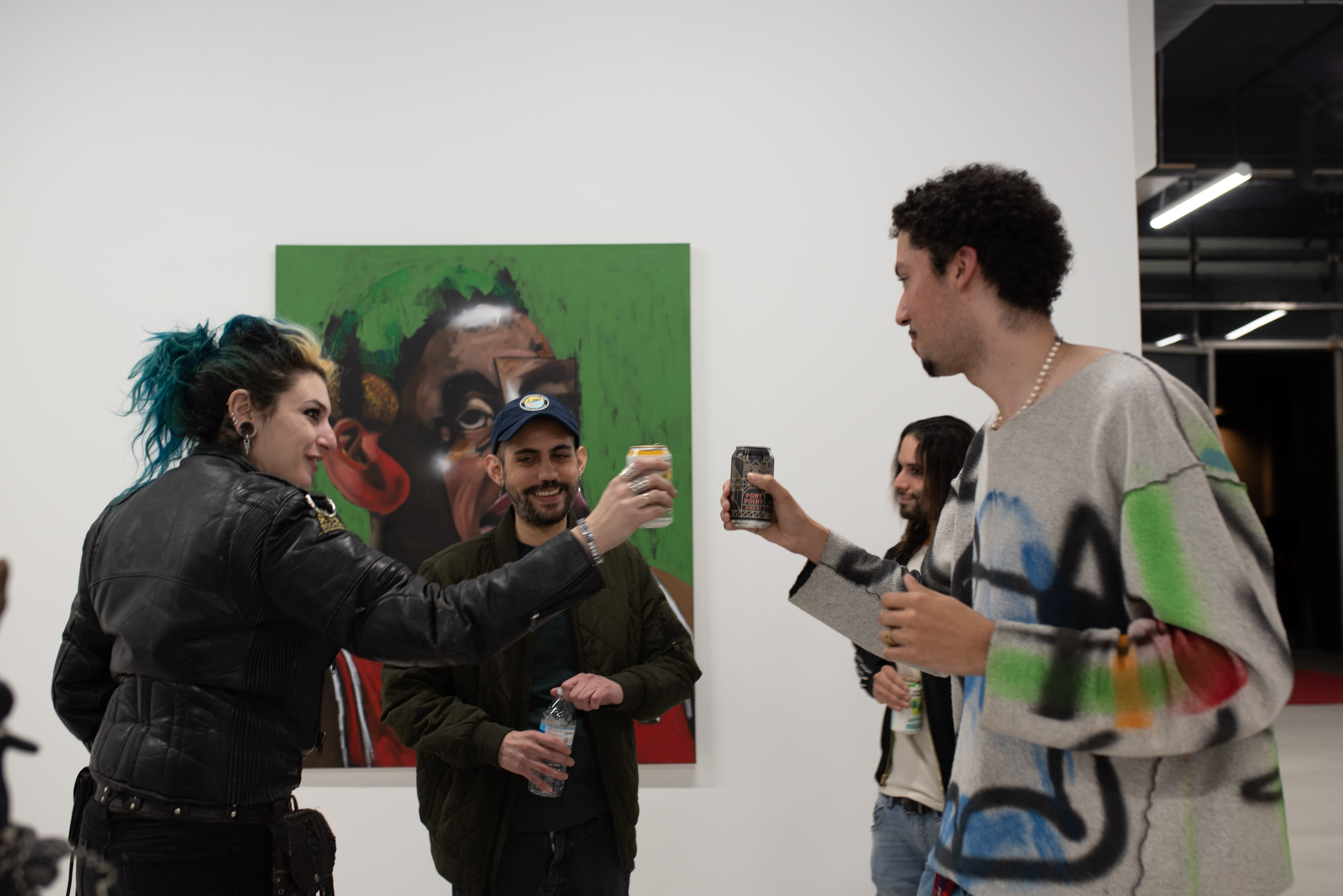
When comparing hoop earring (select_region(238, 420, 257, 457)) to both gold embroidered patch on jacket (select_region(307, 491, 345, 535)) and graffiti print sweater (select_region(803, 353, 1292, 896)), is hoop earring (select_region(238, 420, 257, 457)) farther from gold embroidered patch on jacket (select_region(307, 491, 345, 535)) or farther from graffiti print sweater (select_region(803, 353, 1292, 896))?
graffiti print sweater (select_region(803, 353, 1292, 896))

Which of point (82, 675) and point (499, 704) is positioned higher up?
point (82, 675)

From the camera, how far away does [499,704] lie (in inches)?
72.3

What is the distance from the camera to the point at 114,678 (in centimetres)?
151

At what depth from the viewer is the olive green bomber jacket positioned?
1753mm

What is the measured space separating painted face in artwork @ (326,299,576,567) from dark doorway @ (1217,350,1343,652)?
11.2 m

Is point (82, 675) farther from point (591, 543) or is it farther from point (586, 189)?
point (586, 189)

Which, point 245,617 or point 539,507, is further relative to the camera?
point 539,507

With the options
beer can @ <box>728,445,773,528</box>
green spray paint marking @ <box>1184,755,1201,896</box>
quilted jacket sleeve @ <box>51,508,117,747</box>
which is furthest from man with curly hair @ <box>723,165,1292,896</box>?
quilted jacket sleeve @ <box>51,508,117,747</box>

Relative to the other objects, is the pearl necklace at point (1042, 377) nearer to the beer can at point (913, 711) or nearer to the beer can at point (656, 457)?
the beer can at point (656, 457)

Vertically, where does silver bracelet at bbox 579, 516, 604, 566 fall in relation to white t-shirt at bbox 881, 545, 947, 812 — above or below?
above

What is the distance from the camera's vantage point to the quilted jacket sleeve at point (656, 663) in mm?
1869

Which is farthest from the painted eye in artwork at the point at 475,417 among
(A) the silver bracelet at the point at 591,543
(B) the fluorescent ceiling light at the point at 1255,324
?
(B) the fluorescent ceiling light at the point at 1255,324

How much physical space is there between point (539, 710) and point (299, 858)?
0.64 m

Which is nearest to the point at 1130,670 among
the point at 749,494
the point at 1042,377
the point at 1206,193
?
the point at 1042,377
